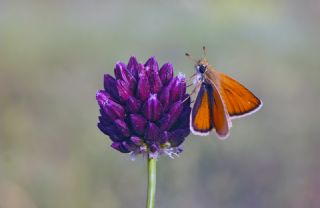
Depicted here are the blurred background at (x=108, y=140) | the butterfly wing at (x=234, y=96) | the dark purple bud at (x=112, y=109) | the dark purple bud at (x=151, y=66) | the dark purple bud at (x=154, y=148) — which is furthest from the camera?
the blurred background at (x=108, y=140)

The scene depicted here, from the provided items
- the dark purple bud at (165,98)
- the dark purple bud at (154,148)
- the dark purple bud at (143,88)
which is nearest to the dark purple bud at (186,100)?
the dark purple bud at (165,98)

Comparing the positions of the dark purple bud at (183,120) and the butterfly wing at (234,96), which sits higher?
the butterfly wing at (234,96)

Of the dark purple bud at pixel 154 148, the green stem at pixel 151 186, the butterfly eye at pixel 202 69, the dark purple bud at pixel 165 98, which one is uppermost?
the butterfly eye at pixel 202 69

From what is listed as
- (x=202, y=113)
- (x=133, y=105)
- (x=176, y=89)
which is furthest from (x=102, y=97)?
(x=202, y=113)

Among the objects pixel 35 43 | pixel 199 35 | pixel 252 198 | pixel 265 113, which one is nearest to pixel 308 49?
pixel 199 35

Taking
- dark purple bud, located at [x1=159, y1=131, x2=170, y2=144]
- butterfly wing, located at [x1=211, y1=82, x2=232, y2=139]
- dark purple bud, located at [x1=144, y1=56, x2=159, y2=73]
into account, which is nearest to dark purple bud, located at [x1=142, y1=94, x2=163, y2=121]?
dark purple bud, located at [x1=159, y1=131, x2=170, y2=144]

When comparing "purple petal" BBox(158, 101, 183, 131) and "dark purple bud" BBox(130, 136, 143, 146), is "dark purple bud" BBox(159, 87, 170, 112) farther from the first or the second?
"dark purple bud" BBox(130, 136, 143, 146)

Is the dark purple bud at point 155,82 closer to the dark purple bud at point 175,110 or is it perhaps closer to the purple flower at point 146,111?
the purple flower at point 146,111

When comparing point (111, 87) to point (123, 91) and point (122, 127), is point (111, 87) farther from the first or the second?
point (122, 127)
